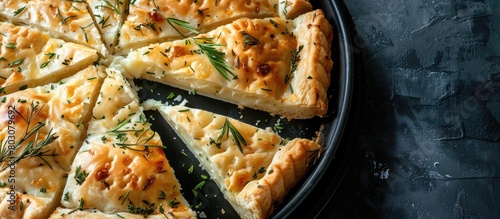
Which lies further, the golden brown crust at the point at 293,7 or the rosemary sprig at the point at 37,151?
→ the golden brown crust at the point at 293,7

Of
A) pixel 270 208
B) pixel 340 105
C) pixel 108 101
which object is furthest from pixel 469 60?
pixel 108 101

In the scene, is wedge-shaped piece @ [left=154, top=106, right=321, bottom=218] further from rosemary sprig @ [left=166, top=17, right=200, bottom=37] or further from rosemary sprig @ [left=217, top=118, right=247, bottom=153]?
rosemary sprig @ [left=166, top=17, right=200, bottom=37]

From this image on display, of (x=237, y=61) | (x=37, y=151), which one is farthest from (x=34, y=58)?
(x=237, y=61)

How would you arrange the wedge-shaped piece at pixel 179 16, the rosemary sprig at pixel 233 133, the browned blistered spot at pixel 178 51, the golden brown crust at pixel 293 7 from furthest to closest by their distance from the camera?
1. the golden brown crust at pixel 293 7
2. the wedge-shaped piece at pixel 179 16
3. the browned blistered spot at pixel 178 51
4. the rosemary sprig at pixel 233 133

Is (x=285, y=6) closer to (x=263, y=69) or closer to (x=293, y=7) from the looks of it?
(x=293, y=7)

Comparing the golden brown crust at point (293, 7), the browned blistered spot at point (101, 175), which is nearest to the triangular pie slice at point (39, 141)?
the browned blistered spot at point (101, 175)

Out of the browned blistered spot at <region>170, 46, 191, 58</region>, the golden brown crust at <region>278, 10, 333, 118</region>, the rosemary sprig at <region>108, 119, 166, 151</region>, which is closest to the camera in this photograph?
the rosemary sprig at <region>108, 119, 166, 151</region>

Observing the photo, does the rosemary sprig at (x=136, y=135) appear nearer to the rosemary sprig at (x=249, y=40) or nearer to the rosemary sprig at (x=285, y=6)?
the rosemary sprig at (x=249, y=40)

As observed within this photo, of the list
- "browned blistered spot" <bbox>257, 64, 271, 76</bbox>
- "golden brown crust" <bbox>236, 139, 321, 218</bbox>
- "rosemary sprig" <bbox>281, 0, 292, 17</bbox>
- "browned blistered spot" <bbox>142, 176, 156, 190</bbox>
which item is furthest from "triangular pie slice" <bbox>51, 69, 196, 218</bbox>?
"rosemary sprig" <bbox>281, 0, 292, 17</bbox>
